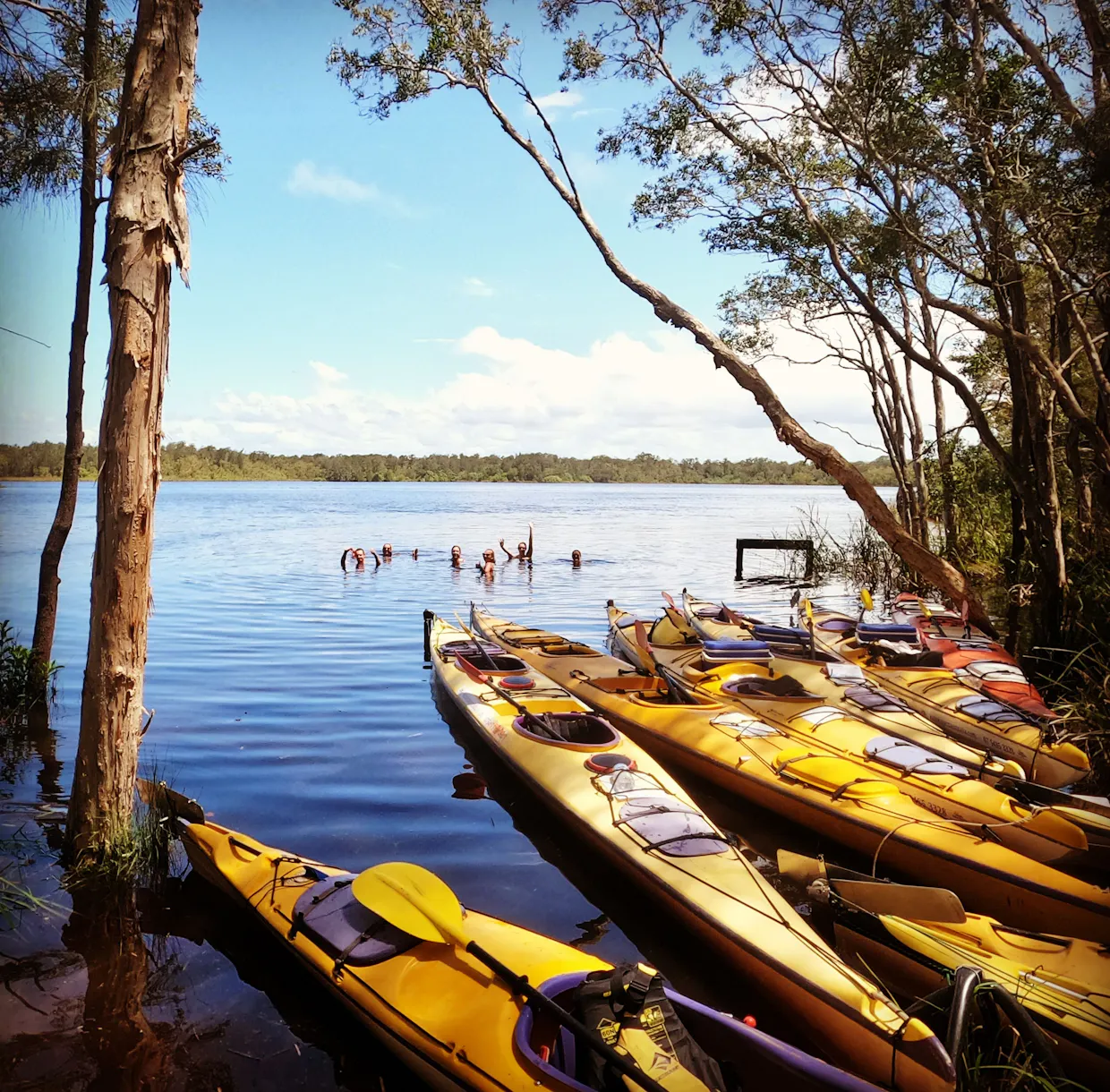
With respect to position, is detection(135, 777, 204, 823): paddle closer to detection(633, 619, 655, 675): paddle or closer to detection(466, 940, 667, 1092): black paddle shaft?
detection(466, 940, 667, 1092): black paddle shaft

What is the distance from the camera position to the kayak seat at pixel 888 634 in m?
8.72

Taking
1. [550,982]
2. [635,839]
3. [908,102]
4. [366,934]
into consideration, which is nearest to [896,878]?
[635,839]

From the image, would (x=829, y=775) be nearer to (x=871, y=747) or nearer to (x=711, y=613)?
(x=871, y=747)

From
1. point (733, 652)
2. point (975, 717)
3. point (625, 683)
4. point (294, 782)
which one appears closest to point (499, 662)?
point (625, 683)

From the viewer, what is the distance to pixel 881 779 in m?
5.19

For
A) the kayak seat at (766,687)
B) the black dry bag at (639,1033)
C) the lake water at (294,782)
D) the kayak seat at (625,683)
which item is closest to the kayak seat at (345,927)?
the lake water at (294,782)

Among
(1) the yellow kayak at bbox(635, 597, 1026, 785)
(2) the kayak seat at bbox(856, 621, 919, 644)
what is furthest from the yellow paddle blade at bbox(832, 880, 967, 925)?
(2) the kayak seat at bbox(856, 621, 919, 644)

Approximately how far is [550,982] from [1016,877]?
273 cm

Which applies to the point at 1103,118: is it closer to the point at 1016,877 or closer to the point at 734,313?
the point at 1016,877

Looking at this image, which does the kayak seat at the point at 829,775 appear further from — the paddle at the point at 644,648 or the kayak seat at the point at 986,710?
the paddle at the point at 644,648

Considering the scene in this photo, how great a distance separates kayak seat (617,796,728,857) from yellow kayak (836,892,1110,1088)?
775 mm

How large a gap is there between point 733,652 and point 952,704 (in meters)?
1.97

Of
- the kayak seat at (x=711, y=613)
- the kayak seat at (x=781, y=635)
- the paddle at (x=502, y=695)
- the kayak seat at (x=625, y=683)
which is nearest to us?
the paddle at (x=502, y=695)

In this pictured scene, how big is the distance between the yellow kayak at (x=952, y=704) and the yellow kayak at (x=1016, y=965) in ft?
8.04
